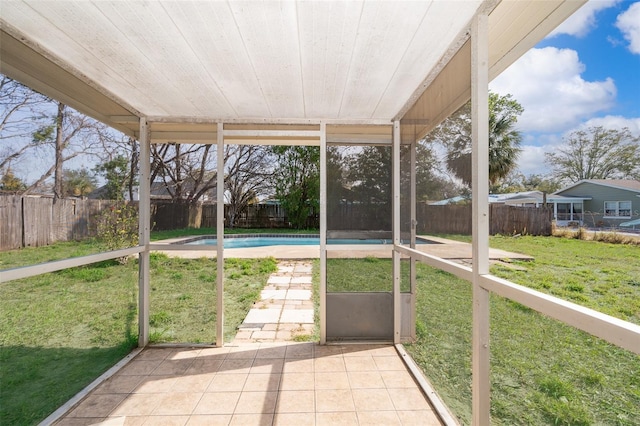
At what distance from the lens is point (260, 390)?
217 cm

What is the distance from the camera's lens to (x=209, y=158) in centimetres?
779

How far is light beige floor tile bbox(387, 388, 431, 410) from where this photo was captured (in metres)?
1.97

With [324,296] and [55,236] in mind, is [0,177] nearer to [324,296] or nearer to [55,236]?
[55,236]

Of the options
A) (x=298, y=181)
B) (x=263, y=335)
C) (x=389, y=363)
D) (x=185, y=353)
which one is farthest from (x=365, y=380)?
(x=298, y=181)

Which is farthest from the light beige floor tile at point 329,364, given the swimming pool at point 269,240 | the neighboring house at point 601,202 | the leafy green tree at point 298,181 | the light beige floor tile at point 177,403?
the leafy green tree at point 298,181

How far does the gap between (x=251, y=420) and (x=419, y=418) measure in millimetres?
1031

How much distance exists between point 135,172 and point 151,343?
167 cm

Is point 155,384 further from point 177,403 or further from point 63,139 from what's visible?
point 63,139

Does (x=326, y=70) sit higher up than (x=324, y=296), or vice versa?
(x=326, y=70)

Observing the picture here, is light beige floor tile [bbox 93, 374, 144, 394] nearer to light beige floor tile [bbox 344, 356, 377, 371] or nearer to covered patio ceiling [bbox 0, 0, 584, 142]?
light beige floor tile [bbox 344, 356, 377, 371]

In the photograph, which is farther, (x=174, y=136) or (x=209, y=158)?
(x=209, y=158)

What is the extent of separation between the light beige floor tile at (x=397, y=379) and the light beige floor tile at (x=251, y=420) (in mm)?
885

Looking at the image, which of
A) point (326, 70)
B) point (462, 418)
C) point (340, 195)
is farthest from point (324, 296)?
point (326, 70)

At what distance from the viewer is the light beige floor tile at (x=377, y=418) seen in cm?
182
